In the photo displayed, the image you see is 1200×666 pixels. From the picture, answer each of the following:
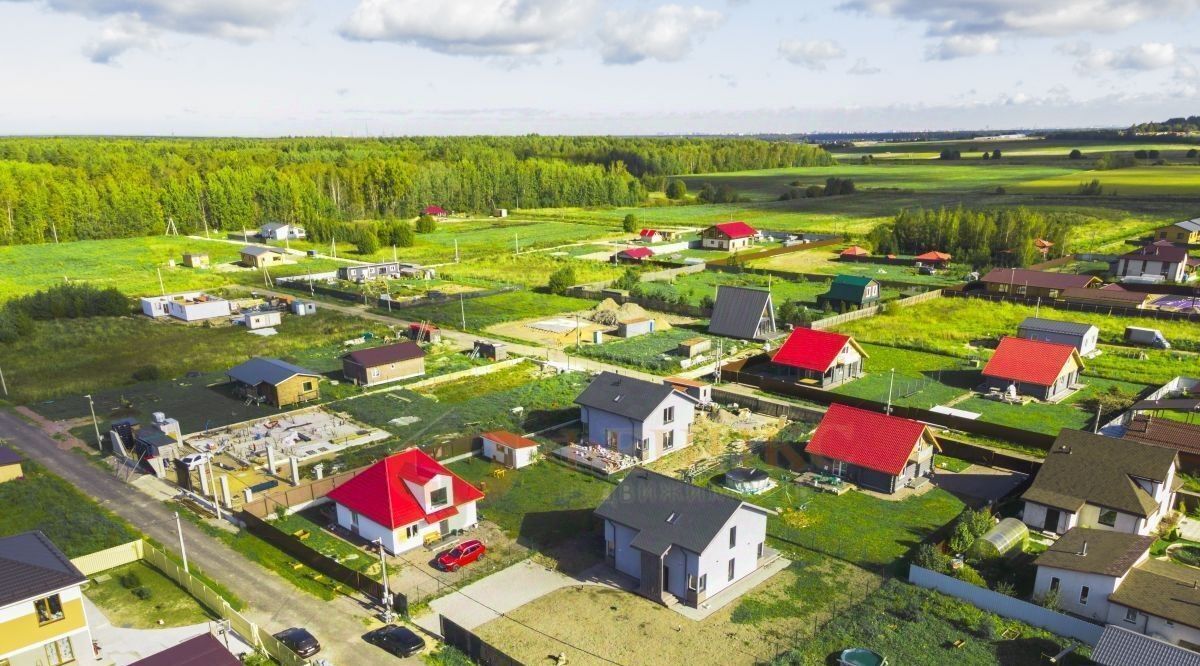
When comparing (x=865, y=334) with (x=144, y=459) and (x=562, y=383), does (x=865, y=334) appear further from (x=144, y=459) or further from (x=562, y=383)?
(x=144, y=459)

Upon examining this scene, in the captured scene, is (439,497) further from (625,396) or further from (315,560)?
(625,396)

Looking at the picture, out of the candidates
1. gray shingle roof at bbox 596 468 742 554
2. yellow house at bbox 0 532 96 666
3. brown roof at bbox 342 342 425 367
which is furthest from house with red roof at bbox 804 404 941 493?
yellow house at bbox 0 532 96 666

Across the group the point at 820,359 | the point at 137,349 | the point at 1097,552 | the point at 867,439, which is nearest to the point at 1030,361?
the point at 820,359

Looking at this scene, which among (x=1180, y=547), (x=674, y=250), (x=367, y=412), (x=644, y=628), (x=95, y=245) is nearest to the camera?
(x=644, y=628)

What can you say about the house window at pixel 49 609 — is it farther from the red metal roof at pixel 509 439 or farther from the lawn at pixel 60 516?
the red metal roof at pixel 509 439

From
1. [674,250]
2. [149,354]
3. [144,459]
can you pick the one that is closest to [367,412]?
[144,459]
